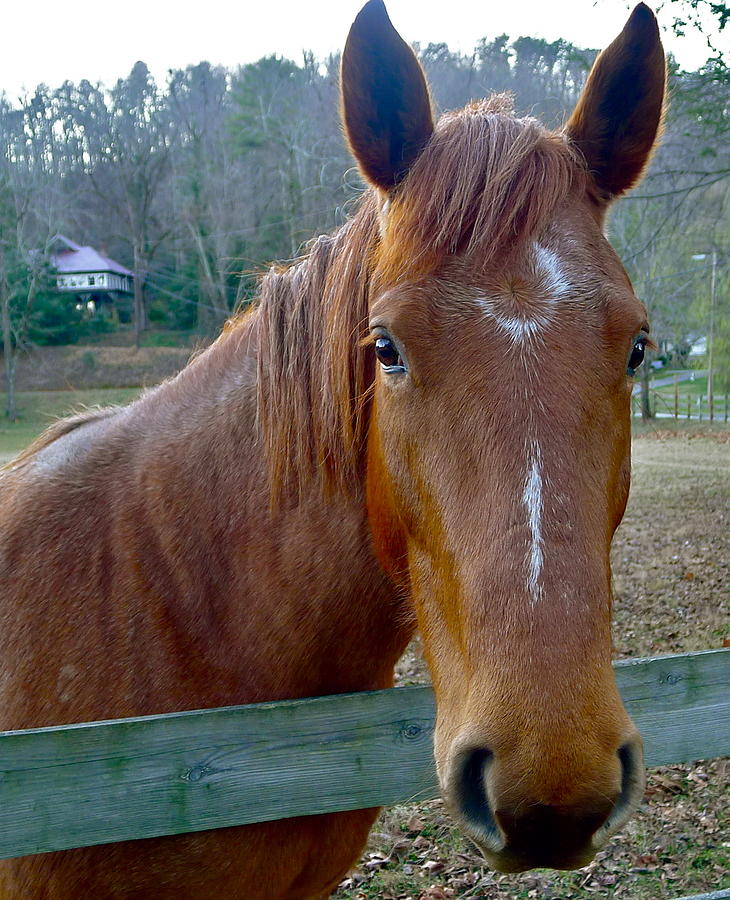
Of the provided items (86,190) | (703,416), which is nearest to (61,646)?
(703,416)

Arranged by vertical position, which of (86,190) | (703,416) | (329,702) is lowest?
(703,416)

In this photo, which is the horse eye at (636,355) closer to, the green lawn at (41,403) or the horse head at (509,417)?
the horse head at (509,417)

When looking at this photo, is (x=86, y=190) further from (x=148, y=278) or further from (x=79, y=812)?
(x=79, y=812)

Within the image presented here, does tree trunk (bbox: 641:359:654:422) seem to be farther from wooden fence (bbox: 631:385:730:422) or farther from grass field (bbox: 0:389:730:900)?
grass field (bbox: 0:389:730:900)

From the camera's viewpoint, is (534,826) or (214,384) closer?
(534,826)

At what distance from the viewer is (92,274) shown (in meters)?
48.1

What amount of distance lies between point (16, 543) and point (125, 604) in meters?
0.47

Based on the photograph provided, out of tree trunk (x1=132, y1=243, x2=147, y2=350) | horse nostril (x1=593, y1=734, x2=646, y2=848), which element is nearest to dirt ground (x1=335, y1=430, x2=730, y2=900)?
horse nostril (x1=593, y1=734, x2=646, y2=848)

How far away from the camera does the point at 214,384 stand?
250 cm

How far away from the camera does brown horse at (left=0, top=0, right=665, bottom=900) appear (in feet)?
4.54

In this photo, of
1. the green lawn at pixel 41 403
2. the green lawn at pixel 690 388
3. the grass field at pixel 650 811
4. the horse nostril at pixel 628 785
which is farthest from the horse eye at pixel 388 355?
the green lawn at pixel 690 388

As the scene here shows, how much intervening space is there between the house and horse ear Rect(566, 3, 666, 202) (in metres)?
47.9

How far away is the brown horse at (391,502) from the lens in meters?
1.38

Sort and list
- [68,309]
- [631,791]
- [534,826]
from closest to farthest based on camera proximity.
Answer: [534,826] < [631,791] < [68,309]
